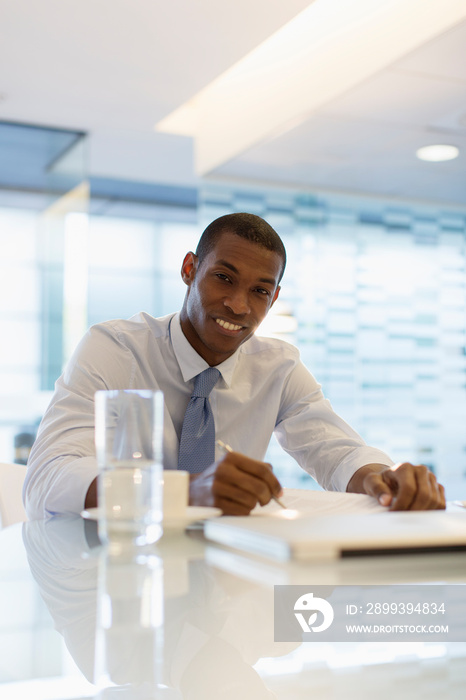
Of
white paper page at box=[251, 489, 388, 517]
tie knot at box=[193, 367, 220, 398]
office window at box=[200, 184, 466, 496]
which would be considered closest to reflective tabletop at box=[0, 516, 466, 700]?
white paper page at box=[251, 489, 388, 517]

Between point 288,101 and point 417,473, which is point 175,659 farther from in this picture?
point 288,101

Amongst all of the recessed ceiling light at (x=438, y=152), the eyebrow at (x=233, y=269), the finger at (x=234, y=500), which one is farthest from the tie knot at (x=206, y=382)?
the recessed ceiling light at (x=438, y=152)

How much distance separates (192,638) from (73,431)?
976 millimetres

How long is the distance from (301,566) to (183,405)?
111 cm

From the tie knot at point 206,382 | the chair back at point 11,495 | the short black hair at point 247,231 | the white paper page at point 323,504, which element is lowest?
the chair back at point 11,495

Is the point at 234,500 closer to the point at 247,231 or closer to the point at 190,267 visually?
the point at 247,231

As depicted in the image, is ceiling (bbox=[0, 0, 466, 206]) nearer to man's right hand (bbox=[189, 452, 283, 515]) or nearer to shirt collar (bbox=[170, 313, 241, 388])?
shirt collar (bbox=[170, 313, 241, 388])

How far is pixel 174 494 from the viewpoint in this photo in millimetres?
888

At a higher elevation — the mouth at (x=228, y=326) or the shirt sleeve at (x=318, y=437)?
the mouth at (x=228, y=326)

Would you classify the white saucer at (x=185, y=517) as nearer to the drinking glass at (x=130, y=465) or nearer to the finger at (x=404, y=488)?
the drinking glass at (x=130, y=465)

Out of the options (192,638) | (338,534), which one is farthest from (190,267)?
(192,638)

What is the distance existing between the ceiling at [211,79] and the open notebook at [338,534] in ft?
8.42

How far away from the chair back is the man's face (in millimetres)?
564

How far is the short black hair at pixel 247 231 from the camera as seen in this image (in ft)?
5.95
